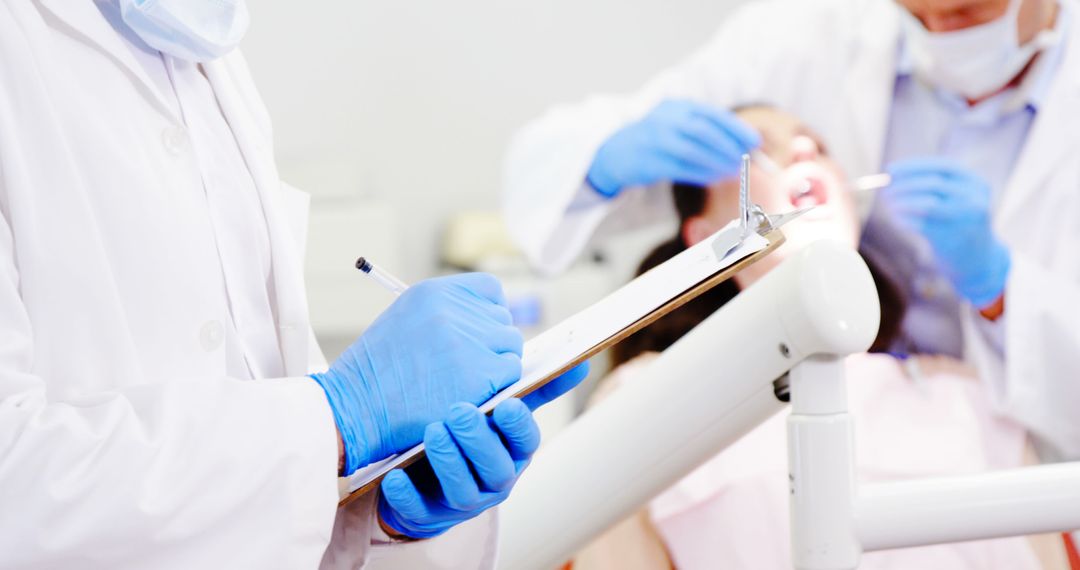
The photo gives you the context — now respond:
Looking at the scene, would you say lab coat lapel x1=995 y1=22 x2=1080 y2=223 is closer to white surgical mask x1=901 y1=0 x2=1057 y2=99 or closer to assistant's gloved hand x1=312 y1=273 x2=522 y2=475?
white surgical mask x1=901 y1=0 x2=1057 y2=99

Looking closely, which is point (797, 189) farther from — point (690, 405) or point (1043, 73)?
point (690, 405)

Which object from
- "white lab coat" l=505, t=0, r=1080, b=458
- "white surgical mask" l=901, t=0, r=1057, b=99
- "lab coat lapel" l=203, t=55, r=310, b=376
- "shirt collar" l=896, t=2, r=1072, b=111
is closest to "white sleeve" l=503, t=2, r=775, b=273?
"white lab coat" l=505, t=0, r=1080, b=458

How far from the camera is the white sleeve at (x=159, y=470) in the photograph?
628 millimetres

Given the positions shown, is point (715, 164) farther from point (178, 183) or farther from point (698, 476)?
point (178, 183)

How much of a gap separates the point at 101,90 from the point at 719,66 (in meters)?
1.22

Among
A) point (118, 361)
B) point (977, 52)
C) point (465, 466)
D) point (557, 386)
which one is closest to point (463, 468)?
→ point (465, 466)

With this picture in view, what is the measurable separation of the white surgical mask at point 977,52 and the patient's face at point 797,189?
0.65 ft

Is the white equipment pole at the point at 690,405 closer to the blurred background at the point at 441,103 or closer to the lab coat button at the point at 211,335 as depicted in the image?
the lab coat button at the point at 211,335

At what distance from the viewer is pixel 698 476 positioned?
1.30 meters

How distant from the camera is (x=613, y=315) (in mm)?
707

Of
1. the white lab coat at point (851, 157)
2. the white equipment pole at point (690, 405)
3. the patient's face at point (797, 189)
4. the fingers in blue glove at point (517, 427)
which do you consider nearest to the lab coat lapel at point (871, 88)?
the white lab coat at point (851, 157)

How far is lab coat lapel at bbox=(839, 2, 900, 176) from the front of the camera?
5.33 feet

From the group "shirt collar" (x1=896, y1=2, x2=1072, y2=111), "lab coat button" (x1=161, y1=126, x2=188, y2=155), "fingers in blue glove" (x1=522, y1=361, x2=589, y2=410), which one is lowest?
"shirt collar" (x1=896, y1=2, x2=1072, y2=111)

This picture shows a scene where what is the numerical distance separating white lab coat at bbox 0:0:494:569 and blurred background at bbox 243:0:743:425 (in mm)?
1561
